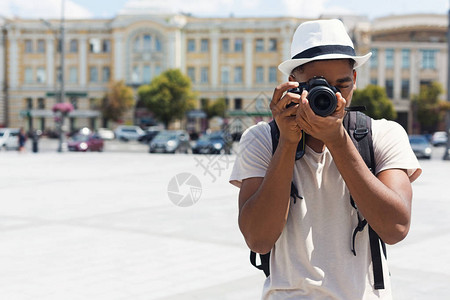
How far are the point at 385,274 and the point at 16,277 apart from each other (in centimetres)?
498

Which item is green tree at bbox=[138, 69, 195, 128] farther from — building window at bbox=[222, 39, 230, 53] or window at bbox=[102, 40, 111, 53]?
window at bbox=[102, 40, 111, 53]

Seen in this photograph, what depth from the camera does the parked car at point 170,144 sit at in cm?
3562

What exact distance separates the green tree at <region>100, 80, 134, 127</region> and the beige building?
2.64m

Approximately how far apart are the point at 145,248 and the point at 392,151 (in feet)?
19.4

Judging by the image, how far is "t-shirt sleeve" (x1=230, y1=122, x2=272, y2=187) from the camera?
197cm

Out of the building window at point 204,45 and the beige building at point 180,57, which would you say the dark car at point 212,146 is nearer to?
the beige building at point 180,57

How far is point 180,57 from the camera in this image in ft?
207

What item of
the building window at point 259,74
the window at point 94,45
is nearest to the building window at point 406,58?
the building window at point 259,74

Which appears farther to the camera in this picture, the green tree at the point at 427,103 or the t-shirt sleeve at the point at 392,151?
the green tree at the point at 427,103

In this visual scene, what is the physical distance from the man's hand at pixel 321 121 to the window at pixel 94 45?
64.4 meters

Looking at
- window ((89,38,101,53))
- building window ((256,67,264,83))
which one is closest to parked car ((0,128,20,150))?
window ((89,38,101,53))

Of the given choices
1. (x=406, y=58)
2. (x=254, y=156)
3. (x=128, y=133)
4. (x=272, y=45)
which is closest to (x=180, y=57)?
(x=272, y=45)

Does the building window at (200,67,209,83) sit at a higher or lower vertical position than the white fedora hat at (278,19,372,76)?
higher

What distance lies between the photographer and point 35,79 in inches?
2569
